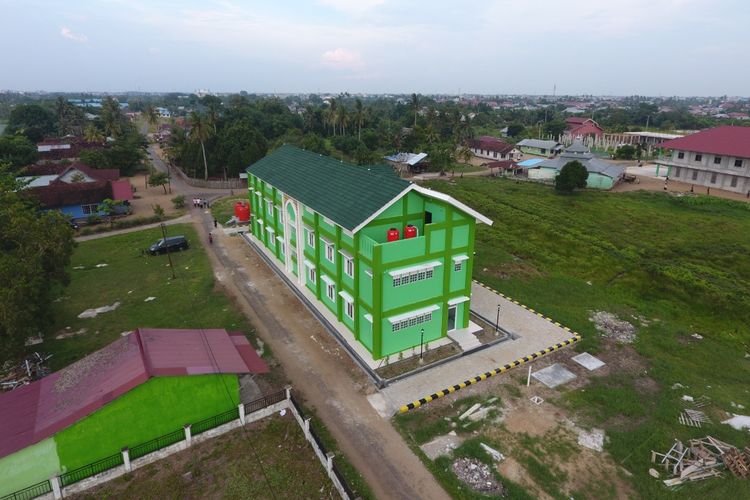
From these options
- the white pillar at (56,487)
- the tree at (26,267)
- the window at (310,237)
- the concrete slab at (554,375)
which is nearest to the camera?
the white pillar at (56,487)

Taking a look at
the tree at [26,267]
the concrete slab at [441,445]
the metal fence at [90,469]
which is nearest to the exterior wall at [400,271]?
the concrete slab at [441,445]

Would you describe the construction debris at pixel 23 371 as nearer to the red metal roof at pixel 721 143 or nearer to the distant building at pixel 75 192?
the distant building at pixel 75 192

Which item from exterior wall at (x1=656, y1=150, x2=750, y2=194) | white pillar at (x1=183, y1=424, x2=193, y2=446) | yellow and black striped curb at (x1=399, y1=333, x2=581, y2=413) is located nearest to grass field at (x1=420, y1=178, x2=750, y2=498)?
yellow and black striped curb at (x1=399, y1=333, x2=581, y2=413)

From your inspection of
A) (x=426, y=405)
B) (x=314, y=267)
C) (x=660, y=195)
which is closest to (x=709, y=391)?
(x=426, y=405)

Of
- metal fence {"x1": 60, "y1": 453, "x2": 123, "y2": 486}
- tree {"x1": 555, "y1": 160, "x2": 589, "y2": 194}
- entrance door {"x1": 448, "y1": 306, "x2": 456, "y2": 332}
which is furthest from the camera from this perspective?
tree {"x1": 555, "y1": 160, "x2": 589, "y2": 194}

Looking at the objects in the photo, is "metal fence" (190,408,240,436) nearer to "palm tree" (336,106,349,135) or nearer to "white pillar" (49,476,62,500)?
"white pillar" (49,476,62,500)

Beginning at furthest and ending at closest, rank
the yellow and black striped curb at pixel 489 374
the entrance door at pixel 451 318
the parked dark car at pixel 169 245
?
the parked dark car at pixel 169 245
the entrance door at pixel 451 318
the yellow and black striped curb at pixel 489 374

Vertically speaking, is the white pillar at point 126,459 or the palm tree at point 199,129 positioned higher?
the palm tree at point 199,129

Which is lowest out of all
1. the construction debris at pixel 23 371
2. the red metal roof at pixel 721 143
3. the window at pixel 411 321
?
the construction debris at pixel 23 371
